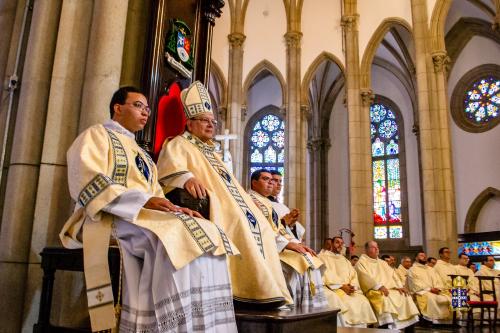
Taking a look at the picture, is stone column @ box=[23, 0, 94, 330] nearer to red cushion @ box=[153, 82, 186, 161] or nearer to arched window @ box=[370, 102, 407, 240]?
red cushion @ box=[153, 82, 186, 161]

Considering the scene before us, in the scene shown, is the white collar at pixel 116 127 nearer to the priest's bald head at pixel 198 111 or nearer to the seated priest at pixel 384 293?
the priest's bald head at pixel 198 111

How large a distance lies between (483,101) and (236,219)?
16.2m

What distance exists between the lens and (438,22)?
13.2 m

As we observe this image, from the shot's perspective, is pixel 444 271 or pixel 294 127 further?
pixel 294 127

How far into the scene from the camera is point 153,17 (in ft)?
13.7

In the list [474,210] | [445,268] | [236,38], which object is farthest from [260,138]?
[445,268]

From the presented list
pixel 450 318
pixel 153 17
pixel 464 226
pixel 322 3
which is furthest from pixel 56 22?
pixel 464 226

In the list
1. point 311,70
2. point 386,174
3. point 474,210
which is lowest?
point 474,210

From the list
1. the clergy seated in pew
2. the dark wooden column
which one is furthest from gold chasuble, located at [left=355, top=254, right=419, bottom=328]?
the dark wooden column

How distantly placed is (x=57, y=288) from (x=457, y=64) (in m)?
17.4

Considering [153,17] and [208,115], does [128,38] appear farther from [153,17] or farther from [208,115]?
[208,115]

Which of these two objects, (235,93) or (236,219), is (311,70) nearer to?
(235,93)

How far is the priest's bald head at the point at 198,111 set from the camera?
326 centimetres

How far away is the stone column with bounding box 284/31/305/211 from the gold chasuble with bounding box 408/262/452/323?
6.07 m
